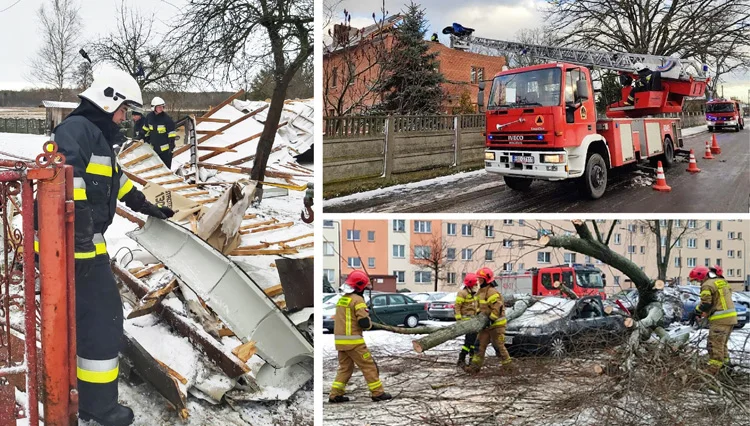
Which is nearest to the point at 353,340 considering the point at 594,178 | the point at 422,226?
the point at 422,226

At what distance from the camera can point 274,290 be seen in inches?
165

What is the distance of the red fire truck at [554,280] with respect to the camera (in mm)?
5965

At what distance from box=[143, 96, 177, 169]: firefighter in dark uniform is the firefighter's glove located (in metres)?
0.55

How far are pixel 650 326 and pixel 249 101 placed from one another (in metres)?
3.81

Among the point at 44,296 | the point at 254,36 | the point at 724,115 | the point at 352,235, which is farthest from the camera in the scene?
the point at 724,115

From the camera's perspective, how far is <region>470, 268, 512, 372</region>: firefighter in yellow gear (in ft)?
17.1

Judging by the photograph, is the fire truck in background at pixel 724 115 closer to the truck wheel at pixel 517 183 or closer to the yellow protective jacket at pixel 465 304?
the truck wheel at pixel 517 183

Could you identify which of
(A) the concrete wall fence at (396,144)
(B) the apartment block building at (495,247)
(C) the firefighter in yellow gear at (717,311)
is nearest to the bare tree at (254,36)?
(A) the concrete wall fence at (396,144)

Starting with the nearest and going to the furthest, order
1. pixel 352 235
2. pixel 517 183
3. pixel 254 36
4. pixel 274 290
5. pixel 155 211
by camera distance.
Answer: pixel 155 211 < pixel 274 290 < pixel 254 36 < pixel 352 235 < pixel 517 183

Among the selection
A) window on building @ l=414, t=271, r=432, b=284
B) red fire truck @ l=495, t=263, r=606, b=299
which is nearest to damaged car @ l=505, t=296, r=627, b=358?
red fire truck @ l=495, t=263, r=606, b=299

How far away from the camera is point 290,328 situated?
4105 millimetres

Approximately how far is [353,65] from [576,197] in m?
2.35

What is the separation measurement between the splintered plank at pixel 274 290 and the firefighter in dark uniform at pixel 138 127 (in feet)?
4.61

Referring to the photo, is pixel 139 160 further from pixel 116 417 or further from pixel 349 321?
pixel 349 321
